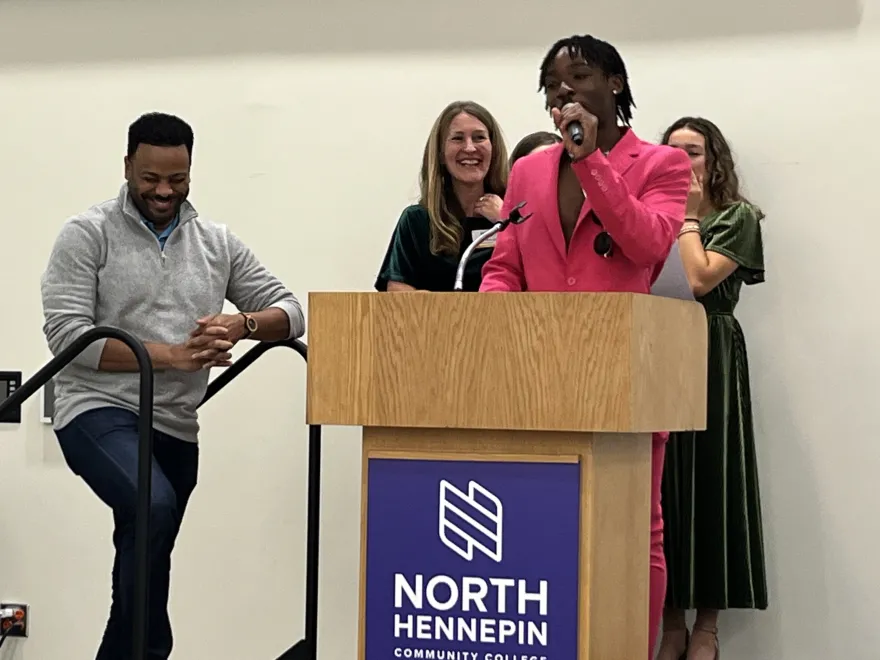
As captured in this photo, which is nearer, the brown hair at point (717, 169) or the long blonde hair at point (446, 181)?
the long blonde hair at point (446, 181)

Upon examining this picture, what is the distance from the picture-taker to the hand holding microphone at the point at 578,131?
235 cm

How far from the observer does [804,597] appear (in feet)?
14.1

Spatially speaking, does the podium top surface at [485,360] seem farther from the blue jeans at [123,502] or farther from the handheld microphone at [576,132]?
the blue jeans at [123,502]

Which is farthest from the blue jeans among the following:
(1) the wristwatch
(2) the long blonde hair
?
(2) the long blonde hair

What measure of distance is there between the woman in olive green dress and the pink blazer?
3.74 feet

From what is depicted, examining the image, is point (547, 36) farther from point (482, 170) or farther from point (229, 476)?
point (229, 476)

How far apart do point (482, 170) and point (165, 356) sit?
1.08 m

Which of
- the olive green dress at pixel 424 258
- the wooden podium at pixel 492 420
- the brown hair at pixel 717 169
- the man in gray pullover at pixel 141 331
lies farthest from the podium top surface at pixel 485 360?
the brown hair at pixel 717 169

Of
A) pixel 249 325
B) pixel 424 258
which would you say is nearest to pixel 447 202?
pixel 424 258

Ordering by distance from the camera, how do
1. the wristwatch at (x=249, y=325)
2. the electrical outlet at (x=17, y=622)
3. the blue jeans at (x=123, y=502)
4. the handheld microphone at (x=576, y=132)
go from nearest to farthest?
the handheld microphone at (x=576, y=132) < the blue jeans at (x=123, y=502) < the wristwatch at (x=249, y=325) < the electrical outlet at (x=17, y=622)

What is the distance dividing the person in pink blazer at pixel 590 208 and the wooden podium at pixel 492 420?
36 cm

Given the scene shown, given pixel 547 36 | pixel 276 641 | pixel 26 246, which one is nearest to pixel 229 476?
pixel 276 641

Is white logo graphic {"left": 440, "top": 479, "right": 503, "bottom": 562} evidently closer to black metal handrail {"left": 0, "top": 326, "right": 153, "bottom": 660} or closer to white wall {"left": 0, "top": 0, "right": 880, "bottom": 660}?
black metal handrail {"left": 0, "top": 326, "right": 153, "bottom": 660}

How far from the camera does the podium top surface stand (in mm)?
2133
